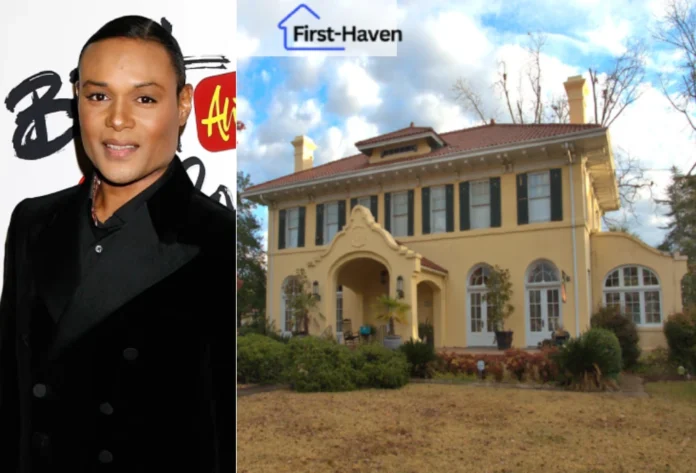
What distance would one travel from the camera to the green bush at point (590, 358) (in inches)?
137

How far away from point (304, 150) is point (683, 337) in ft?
9.69

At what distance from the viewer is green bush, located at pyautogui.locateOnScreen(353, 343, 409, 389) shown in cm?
395

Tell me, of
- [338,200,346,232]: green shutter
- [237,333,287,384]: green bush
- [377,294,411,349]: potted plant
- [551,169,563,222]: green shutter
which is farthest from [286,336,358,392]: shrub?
[551,169,563,222]: green shutter

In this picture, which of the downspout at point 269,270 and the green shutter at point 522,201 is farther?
the downspout at point 269,270

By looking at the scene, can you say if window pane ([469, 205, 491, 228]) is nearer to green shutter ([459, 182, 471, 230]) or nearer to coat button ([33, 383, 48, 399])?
green shutter ([459, 182, 471, 230])

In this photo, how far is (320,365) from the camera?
4.20 meters

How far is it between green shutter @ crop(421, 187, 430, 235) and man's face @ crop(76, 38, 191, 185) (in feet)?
7.65

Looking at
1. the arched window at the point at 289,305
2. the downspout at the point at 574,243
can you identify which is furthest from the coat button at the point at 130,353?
the downspout at the point at 574,243

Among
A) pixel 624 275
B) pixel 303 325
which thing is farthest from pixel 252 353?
pixel 624 275

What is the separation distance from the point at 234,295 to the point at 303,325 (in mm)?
2112

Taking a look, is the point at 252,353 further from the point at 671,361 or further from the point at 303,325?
the point at 671,361

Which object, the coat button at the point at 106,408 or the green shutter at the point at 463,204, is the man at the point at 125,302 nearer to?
the coat button at the point at 106,408

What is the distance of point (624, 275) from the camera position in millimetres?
3570

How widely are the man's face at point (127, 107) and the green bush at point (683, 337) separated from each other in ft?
10.6
